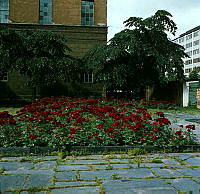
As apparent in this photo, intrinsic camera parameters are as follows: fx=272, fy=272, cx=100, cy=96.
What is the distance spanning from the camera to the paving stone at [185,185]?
326 centimetres

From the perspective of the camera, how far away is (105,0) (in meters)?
25.4

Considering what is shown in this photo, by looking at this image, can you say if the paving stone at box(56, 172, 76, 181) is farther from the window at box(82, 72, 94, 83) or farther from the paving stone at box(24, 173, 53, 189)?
the window at box(82, 72, 94, 83)

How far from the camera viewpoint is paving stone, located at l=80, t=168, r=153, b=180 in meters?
3.74

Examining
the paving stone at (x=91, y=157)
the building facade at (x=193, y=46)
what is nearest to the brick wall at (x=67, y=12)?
the paving stone at (x=91, y=157)

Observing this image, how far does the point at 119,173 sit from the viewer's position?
3898mm

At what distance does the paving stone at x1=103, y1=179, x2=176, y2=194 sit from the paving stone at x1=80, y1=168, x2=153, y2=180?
0.23 metres

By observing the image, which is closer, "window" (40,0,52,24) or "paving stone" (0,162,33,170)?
"paving stone" (0,162,33,170)

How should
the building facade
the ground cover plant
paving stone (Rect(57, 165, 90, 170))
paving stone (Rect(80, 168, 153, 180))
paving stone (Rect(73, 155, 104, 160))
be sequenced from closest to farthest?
paving stone (Rect(80, 168, 153, 180))
paving stone (Rect(57, 165, 90, 170))
paving stone (Rect(73, 155, 104, 160))
the ground cover plant
the building facade

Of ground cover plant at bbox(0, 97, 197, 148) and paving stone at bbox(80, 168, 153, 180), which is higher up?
ground cover plant at bbox(0, 97, 197, 148)

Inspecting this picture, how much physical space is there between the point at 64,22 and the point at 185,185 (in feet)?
76.2

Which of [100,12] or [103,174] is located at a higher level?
[100,12]

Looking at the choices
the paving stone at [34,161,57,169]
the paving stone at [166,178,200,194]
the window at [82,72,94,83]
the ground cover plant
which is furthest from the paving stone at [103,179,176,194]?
the window at [82,72,94,83]

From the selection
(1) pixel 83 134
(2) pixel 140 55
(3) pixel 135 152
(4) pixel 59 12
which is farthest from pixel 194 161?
(4) pixel 59 12

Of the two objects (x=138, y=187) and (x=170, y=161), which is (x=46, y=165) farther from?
(x=170, y=161)
